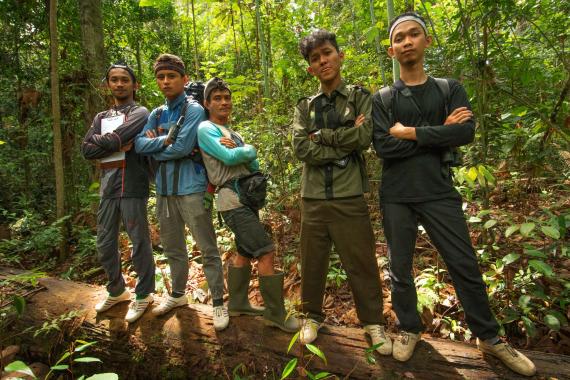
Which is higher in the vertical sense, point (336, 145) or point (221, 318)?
point (336, 145)

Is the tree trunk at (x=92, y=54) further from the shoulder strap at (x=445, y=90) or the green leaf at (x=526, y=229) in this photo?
the green leaf at (x=526, y=229)

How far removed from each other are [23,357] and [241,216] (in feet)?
9.66

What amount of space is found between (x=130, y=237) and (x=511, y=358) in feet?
11.6

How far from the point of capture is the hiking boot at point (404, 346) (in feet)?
9.18

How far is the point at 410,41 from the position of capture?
2.78 metres

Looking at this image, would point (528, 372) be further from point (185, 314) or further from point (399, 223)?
point (185, 314)

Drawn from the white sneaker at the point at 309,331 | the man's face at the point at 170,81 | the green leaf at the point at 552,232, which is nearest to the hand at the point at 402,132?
the green leaf at the point at 552,232

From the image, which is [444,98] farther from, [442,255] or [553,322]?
[553,322]

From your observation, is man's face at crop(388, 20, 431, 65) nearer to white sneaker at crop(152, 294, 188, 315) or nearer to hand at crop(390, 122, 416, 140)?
hand at crop(390, 122, 416, 140)

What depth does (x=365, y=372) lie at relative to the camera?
2828 millimetres

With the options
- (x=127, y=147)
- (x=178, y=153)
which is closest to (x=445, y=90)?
(x=178, y=153)

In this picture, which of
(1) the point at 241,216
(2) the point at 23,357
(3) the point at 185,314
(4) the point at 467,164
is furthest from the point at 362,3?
(2) the point at 23,357

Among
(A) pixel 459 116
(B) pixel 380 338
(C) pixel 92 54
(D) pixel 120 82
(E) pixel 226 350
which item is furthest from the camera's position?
(C) pixel 92 54

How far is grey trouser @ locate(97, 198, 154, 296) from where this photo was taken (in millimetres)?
3760
